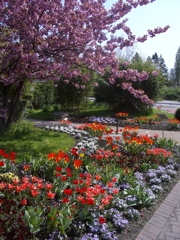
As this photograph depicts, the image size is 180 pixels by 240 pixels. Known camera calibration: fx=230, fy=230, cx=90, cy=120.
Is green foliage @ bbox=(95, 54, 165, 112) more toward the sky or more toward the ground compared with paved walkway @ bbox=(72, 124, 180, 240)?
more toward the sky

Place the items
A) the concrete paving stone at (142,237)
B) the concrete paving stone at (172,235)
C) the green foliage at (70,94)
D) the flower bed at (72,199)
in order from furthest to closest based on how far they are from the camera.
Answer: the green foliage at (70,94) < the concrete paving stone at (172,235) < the concrete paving stone at (142,237) < the flower bed at (72,199)

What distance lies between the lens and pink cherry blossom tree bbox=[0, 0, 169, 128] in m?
5.59

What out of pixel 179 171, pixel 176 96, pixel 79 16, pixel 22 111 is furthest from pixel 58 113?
pixel 176 96

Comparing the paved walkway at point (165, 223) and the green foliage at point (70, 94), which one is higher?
the green foliage at point (70, 94)

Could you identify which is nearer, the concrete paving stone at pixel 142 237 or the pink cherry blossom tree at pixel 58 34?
the concrete paving stone at pixel 142 237

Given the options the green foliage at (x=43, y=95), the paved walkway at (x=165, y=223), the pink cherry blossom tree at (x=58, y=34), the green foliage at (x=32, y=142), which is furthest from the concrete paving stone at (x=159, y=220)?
the green foliage at (x=43, y=95)

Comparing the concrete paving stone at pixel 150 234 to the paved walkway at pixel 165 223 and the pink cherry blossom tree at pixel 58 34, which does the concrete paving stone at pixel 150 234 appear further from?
the pink cherry blossom tree at pixel 58 34

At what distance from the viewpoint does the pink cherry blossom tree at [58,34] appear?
559 cm

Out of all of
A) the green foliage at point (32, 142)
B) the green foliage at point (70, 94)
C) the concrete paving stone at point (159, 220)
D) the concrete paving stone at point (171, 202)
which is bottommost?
the concrete paving stone at point (171, 202)

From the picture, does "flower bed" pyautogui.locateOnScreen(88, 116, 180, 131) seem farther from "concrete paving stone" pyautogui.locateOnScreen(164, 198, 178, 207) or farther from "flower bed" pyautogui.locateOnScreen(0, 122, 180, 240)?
"concrete paving stone" pyautogui.locateOnScreen(164, 198, 178, 207)

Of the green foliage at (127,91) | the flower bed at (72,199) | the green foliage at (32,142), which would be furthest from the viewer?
the green foliage at (127,91)

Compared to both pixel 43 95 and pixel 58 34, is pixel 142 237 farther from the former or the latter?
pixel 43 95

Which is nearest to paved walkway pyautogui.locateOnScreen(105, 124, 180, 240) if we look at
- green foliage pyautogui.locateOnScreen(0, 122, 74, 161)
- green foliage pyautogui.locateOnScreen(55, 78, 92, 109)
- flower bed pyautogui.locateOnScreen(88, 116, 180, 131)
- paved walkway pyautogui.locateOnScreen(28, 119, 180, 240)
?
paved walkway pyautogui.locateOnScreen(28, 119, 180, 240)

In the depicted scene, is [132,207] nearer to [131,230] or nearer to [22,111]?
[131,230]
